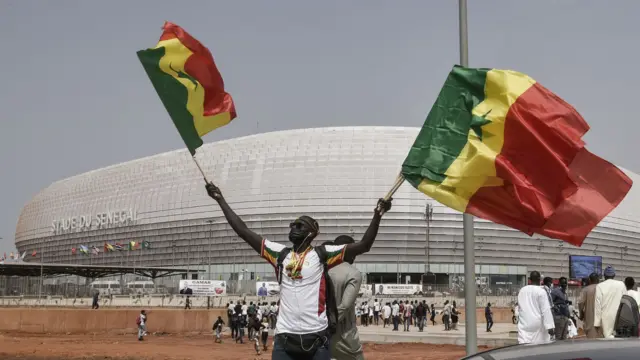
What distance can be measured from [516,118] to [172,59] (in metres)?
2.72

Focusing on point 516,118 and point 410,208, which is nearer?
point 516,118

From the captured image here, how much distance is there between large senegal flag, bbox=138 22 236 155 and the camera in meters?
7.07

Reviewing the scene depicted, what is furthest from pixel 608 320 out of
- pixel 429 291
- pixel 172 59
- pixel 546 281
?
pixel 429 291

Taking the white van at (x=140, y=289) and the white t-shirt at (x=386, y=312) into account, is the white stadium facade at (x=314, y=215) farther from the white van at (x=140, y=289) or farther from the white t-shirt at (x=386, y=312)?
the white t-shirt at (x=386, y=312)

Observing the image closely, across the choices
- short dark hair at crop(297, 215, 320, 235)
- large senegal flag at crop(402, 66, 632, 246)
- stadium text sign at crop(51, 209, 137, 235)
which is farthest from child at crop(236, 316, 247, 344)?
stadium text sign at crop(51, 209, 137, 235)

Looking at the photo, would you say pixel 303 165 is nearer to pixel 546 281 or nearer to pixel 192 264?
pixel 192 264

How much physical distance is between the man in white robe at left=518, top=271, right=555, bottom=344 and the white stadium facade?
9081 cm

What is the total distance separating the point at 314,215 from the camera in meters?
106

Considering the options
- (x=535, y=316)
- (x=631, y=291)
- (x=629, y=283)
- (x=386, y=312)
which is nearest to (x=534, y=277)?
(x=535, y=316)

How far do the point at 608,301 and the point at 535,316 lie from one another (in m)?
1.88

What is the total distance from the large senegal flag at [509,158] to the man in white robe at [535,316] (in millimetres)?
3379

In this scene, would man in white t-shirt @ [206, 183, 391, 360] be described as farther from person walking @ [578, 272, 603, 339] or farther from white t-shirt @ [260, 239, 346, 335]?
person walking @ [578, 272, 603, 339]

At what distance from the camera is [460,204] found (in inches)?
261

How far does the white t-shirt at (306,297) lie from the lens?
18.6 feet
